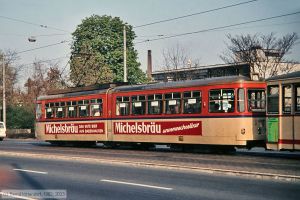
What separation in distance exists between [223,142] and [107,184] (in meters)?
8.26

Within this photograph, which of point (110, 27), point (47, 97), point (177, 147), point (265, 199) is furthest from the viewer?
point (110, 27)

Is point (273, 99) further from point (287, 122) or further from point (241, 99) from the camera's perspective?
point (241, 99)

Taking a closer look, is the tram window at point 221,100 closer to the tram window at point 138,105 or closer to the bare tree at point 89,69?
the tram window at point 138,105

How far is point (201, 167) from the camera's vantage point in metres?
14.4

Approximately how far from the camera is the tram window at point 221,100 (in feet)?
62.8

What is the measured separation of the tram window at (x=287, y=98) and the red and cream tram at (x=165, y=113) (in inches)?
82.6

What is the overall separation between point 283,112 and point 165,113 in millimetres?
5855

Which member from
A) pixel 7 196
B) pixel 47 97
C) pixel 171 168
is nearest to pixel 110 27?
pixel 47 97

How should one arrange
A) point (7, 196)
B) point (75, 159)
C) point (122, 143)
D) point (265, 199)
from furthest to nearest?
point (122, 143), point (75, 159), point (7, 196), point (265, 199)

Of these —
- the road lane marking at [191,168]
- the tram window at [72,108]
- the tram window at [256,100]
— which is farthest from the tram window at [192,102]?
the tram window at [72,108]

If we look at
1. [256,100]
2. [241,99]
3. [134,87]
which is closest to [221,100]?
[241,99]

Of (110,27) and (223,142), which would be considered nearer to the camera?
(223,142)

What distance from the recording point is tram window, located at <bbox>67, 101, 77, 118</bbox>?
2652 centimetres

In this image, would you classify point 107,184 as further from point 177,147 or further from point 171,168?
point 177,147
